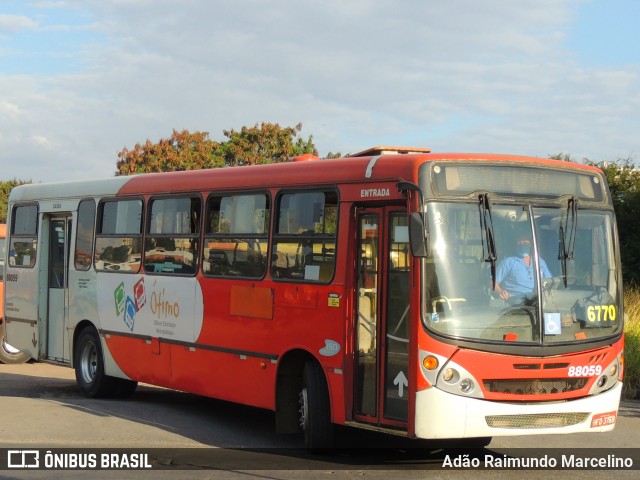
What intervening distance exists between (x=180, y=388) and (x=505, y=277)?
16.5 ft

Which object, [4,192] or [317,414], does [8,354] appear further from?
[4,192]

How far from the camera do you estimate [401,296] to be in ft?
31.1

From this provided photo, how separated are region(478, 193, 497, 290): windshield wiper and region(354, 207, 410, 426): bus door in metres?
0.69

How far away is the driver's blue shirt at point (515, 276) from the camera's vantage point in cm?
920

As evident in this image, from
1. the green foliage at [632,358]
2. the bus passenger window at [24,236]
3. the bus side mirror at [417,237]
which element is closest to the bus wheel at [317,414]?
the bus side mirror at [417,237]

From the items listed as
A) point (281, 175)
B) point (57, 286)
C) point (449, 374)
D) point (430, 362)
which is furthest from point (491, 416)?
point (57, 286)

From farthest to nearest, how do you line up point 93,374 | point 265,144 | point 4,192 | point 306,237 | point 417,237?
point 4,192, point 265,144, point 93,374, point 306,237, point 417,237

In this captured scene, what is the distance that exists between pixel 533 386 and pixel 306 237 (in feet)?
9.24

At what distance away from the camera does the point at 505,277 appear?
363 inches

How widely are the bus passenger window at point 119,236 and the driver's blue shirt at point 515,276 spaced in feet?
19.3

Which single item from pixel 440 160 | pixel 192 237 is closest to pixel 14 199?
pixel 192 237

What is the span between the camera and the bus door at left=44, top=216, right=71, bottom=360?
50.2ft

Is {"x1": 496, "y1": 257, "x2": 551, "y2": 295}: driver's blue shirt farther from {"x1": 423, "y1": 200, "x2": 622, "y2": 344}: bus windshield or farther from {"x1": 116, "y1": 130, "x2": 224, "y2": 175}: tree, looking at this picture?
{"x1": 116, "y1": 130, "x2": 224, "y2": 175}: tree

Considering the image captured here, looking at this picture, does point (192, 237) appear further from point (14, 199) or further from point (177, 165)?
point (177, 165)
